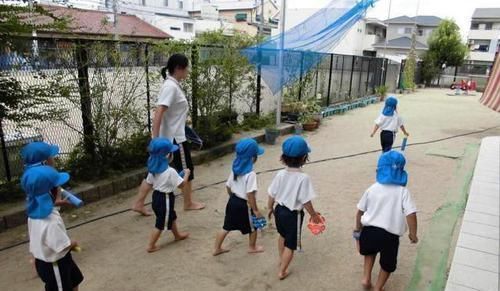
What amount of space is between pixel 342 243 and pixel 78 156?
10.8ft

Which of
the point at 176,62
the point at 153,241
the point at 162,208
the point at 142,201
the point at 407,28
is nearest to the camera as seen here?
the point at 162,208

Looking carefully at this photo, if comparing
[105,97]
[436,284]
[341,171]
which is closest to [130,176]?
[105,97]

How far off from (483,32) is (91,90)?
45.7 metres

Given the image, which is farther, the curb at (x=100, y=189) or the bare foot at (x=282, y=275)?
the curb at (x=100, y=189)

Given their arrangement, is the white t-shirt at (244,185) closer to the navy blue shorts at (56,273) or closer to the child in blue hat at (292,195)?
the child in blue hat at (292,195)

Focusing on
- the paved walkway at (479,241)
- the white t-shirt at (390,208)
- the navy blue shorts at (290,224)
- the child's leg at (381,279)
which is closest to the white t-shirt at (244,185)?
the navy blue shorts at (290,224)

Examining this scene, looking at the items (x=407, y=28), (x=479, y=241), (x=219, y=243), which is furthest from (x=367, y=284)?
(x=407, y=28)

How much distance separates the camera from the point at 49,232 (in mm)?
2156

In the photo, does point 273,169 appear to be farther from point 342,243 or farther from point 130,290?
point 130,290

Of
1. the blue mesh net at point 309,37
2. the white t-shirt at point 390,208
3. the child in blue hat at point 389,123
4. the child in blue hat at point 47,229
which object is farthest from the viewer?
the blue mesh net at point 309,37

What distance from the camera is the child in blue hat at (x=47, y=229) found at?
2105 millimetres

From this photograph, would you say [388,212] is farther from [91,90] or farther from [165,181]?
[91,90]

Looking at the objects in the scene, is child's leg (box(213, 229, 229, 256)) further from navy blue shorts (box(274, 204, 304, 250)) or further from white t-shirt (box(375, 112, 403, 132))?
white t-shirt (box(375, 112, 403, 132))

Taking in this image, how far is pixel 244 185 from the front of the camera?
3.04 metres
